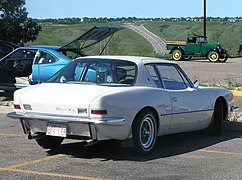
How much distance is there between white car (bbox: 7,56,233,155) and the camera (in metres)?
7.42

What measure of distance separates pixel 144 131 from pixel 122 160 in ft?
1.80

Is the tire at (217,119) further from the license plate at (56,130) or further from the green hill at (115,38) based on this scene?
the green hill at (115,38)

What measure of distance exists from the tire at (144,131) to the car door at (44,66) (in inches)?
245

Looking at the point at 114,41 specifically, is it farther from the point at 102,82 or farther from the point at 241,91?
the point at 102,82

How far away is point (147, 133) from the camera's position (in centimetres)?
802

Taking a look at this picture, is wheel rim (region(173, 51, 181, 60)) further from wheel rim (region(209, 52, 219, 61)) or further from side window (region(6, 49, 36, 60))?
side window (region(6, 49, 36, 60))

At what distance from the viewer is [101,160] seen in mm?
7688

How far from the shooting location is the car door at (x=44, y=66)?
13.9m

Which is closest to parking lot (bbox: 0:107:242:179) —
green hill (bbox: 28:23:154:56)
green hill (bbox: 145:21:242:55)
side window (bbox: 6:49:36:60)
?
side window (bbox: 6:49:36:60)

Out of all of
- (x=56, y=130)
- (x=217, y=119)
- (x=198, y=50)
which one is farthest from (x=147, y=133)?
(x=198, y=50)

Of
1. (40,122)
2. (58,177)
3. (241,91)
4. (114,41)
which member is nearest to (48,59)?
(241,91)

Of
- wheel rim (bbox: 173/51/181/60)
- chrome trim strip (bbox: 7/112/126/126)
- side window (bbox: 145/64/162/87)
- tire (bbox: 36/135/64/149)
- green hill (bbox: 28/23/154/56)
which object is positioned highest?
green hill (bbox: 28/23/154/56)

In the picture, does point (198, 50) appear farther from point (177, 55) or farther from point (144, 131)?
point (144, 131)

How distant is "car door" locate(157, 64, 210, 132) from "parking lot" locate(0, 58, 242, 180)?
1.16 feet
